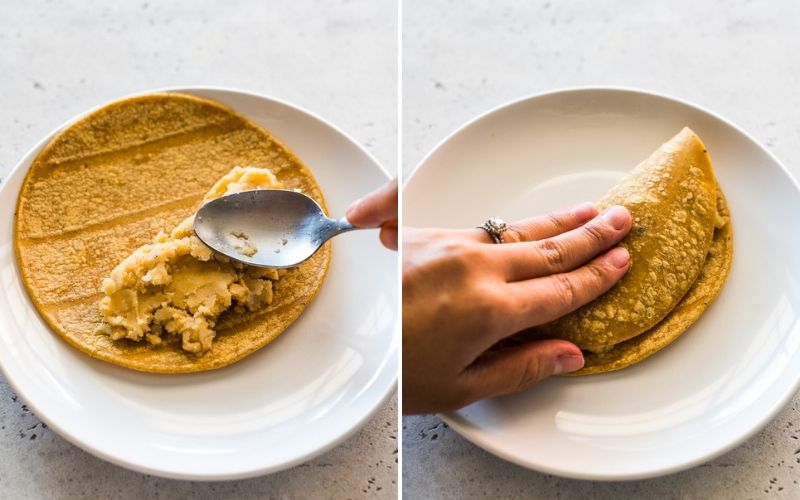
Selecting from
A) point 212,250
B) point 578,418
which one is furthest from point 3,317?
point 578,418

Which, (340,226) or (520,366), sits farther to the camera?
(340,226)

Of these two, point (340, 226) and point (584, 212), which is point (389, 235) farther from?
point (584, 212)

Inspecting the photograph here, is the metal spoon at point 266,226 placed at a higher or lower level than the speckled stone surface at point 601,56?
lower

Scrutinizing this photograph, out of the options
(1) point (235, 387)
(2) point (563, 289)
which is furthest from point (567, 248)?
(1) point (235, 387)

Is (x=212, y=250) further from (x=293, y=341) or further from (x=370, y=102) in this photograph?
(x=370, y=102)

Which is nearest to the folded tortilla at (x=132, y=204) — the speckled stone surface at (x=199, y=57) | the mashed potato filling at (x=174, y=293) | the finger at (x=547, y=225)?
the mashed potato filling at (x=174, y=293)

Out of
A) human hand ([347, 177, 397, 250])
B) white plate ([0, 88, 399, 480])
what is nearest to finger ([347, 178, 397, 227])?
human hand ([347, 177, 397, 250])

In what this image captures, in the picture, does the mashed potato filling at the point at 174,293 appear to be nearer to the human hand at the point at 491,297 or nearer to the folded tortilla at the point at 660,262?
the human hand at the point at 491,297
